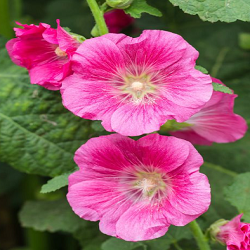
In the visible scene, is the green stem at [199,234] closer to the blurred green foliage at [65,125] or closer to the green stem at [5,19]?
the blurred green foliage at [65,125]

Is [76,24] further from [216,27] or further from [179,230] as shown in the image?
[179,230]

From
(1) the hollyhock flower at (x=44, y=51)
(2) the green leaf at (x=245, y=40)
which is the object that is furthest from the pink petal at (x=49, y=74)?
(2) the green leaf at (x=245, y=40)

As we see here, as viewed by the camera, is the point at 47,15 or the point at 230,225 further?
the point at 47,15

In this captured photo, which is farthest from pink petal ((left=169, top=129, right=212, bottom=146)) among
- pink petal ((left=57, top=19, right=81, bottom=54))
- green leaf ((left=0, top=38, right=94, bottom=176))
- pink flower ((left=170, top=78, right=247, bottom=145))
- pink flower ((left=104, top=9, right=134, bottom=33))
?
pink flower ((left=104, top=9, right=134, bottom=33))

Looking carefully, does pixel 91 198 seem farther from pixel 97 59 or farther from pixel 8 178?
pixel 8 178

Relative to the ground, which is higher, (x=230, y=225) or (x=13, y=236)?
(x=230, y=225)

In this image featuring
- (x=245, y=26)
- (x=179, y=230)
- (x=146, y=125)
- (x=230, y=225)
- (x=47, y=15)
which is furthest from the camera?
(x=47, y=15)

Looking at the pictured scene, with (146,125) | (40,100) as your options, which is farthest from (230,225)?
(40,100)
